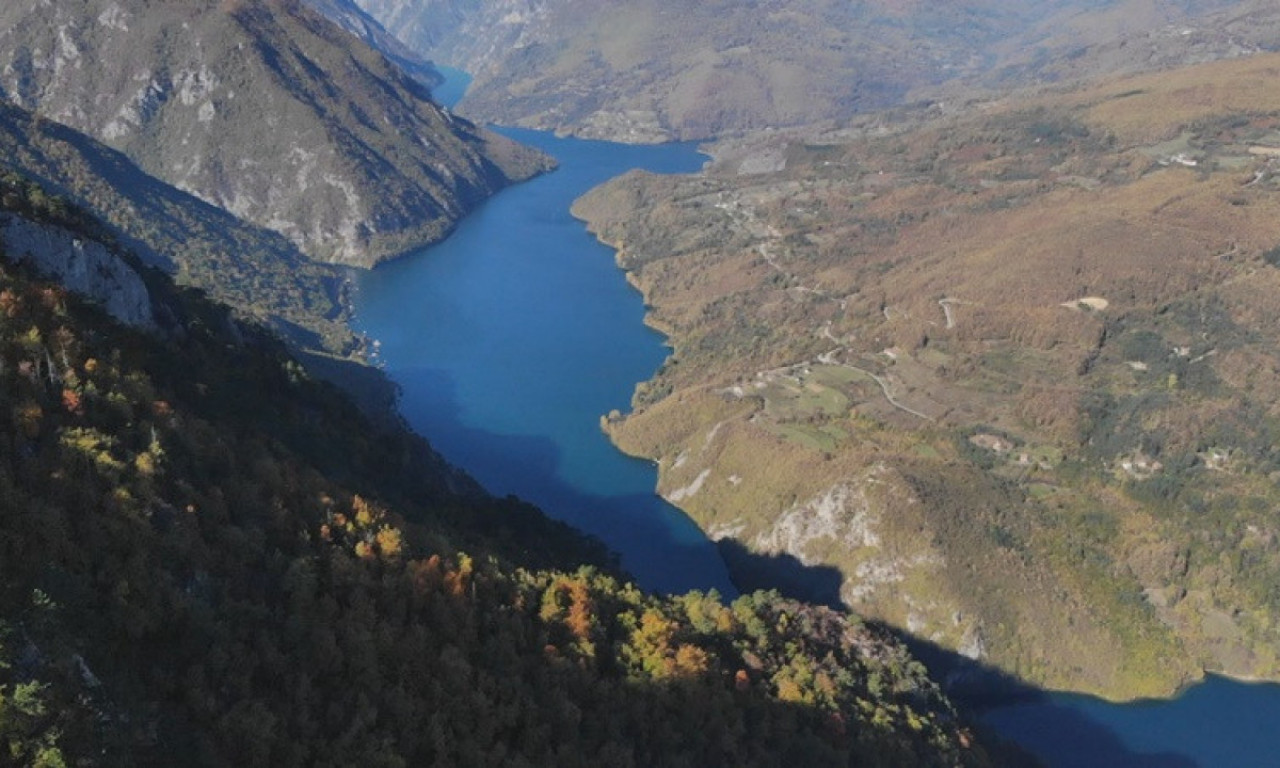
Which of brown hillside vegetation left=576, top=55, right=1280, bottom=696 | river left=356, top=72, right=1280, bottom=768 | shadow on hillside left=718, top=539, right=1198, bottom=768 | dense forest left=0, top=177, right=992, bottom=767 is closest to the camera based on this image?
dense forest left=0, top=177, right=992, bottom=767

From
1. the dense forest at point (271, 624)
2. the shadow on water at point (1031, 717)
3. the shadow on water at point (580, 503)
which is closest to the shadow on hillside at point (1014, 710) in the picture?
the shadow on water at point (1031, 717)

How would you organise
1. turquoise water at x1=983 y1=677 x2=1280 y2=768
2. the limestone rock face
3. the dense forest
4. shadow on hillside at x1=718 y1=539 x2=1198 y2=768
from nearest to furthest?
the dense forest
the limestone rock face
shadow on hillside at x1=718 y1=539 x2=1198 y2=768
turquoise water at x1=983 y1=677 x2=1280 y2=768

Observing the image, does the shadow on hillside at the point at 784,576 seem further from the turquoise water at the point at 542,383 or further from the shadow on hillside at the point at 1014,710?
the turquoise water at the point at 542,383

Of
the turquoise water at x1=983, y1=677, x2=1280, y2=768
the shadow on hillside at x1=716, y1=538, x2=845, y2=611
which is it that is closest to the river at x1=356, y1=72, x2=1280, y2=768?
the turquoise water at x1=983, y1=677, x2=1280, y2=768

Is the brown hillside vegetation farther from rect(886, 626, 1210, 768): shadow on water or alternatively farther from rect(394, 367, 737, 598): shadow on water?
rect(394, 367, 737, 598): shadow on water

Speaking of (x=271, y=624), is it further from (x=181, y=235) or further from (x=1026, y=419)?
(x=181, y=235)

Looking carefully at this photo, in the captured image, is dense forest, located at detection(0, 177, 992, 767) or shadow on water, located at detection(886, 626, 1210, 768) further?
shadow on water, located at detection(886, 626, 1210, 768)
